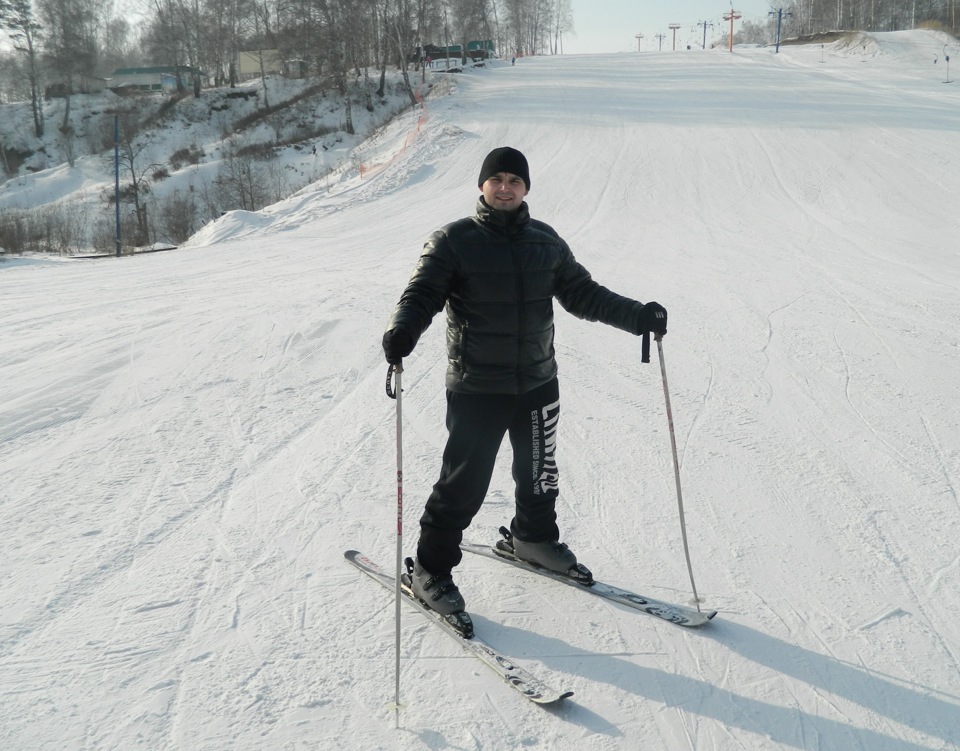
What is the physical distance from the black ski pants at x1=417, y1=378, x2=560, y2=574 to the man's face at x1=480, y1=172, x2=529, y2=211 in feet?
2.42

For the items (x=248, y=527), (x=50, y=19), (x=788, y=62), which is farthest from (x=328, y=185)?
(x=50, y=19)

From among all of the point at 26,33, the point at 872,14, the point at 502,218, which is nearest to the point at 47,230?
the point at 502,218

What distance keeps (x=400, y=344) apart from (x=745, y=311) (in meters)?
5.58

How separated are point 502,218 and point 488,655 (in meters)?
1.63

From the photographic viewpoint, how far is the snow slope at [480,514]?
250cm

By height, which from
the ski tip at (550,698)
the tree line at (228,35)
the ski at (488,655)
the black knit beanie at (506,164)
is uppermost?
the tree line at (228,35)

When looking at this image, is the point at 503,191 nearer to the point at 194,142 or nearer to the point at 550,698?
the point at 550,698

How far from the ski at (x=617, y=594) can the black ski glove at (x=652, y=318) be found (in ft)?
3.57

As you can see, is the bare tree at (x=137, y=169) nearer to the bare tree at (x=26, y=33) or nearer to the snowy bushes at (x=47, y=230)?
the snowy bushes at (x=47, y=230)

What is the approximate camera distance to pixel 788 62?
3619 cm

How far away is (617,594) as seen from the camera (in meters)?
3.13

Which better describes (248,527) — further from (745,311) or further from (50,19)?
(50,19)

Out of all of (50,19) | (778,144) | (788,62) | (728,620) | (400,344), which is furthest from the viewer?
(50,19)

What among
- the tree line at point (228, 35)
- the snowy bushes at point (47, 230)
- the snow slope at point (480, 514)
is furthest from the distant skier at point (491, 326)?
the tree line at point (228, 35)
